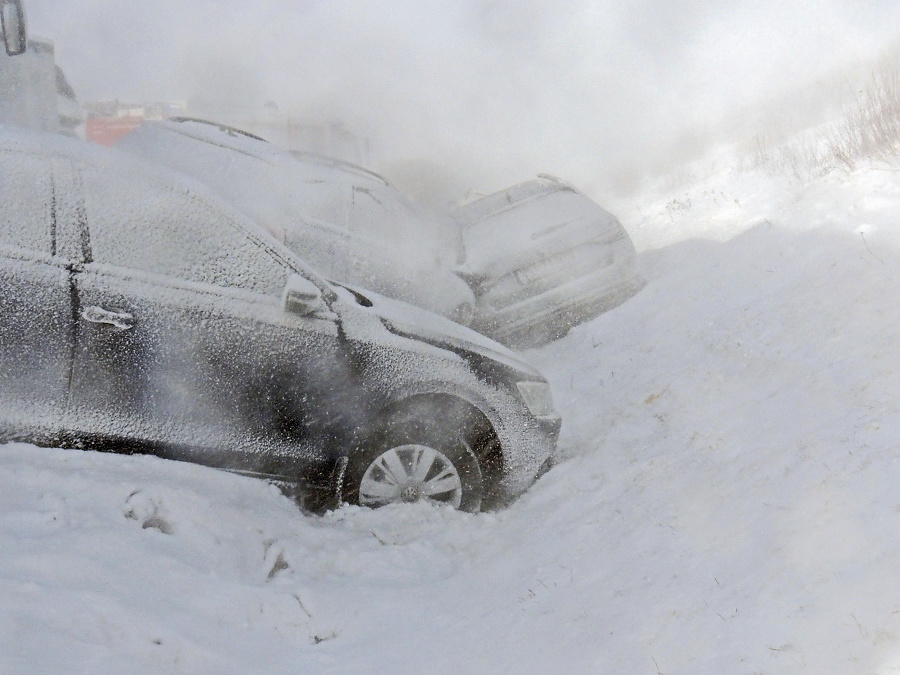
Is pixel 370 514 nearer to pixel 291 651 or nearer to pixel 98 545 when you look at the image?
pixel 291 651

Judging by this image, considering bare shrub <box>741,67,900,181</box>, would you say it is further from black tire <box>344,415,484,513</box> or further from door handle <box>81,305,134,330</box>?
door handle <box>81,305,134,330</box>

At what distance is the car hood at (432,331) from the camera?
14.4ft

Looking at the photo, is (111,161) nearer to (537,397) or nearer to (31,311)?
(31,311)

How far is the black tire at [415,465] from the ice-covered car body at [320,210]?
7.65 feet

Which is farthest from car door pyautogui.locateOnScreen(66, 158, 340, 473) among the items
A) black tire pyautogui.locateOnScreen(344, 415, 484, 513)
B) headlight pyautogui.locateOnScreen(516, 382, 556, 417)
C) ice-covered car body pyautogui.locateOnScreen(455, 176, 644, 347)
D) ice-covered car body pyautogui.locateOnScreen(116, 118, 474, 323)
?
ice-covered car body pyautogui.locateOnScreen(455, 176, 644, 347)

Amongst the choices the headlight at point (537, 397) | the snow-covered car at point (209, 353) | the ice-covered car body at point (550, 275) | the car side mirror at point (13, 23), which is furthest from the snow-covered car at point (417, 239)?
the snow-covered car at point (209, 353)

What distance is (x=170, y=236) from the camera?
391cm

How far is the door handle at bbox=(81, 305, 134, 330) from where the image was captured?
12.0ft

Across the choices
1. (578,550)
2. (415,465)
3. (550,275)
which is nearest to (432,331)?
(415,465)

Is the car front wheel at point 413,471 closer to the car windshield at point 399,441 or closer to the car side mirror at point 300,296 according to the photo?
the car windshield at point 399,441

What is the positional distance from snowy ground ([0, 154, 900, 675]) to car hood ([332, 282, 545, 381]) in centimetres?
87

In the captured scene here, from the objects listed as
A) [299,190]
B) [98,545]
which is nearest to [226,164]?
[299,190]

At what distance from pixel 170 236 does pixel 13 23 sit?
5.08 m

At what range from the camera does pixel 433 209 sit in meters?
9.23
